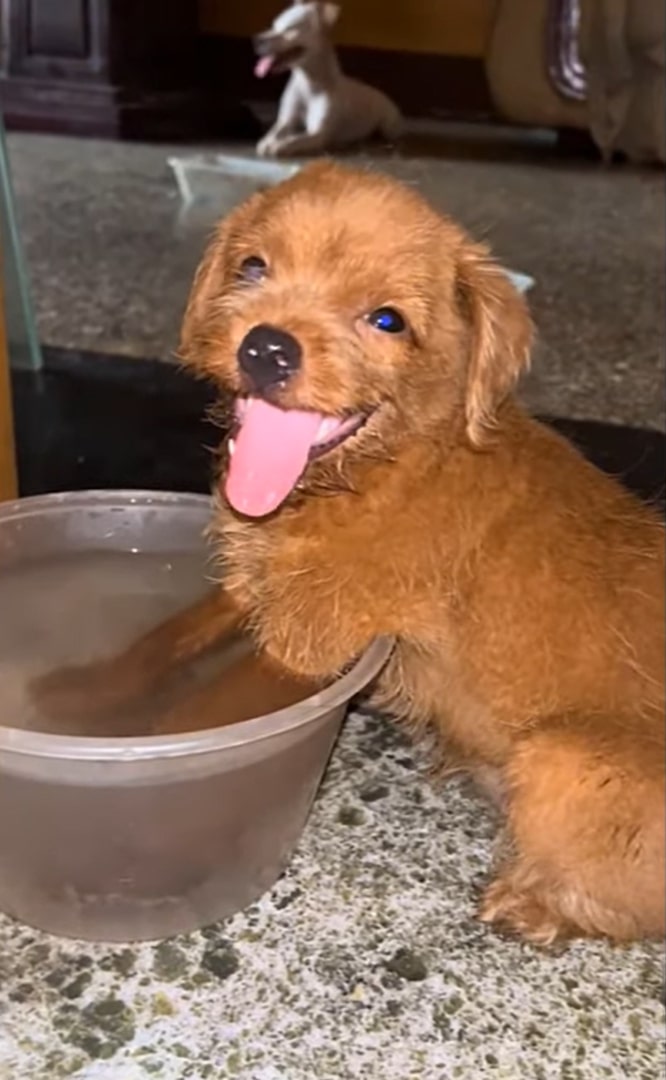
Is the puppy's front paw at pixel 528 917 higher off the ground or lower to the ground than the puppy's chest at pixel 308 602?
lower

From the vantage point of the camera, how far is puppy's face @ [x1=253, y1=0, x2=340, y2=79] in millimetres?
3725

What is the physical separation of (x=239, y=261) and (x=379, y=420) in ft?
0.58

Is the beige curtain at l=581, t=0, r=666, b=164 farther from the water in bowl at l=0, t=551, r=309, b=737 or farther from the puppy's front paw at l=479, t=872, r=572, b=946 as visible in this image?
the puppy's front paw at l=479, t=872, r=572, b=946

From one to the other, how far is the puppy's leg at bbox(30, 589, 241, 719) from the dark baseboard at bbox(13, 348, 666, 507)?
0.54 m

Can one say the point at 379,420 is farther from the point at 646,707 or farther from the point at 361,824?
the point at 361,824

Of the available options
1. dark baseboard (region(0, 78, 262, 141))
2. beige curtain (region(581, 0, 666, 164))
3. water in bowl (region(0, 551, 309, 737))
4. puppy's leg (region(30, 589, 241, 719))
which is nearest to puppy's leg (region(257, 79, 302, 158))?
dark baseboard (region(0, 78, 262, 141))

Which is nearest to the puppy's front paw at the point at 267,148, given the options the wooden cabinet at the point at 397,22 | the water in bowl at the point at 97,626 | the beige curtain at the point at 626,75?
the wooden cabinet at the point at 397,22

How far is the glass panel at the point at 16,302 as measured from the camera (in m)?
2.25

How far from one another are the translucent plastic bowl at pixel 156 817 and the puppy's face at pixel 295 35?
281cm

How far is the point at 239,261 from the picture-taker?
1.22 m

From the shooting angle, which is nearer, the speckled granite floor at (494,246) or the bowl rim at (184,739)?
the bowl rim at (184,739)

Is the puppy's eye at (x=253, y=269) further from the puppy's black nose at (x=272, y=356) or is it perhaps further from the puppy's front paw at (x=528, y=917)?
the puppy's front paw at (x=528, y=917)

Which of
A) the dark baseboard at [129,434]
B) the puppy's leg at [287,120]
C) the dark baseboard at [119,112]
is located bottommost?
the dark baseboard at [119,112]

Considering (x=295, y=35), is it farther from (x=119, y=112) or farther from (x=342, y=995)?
(x=342, y=995)
